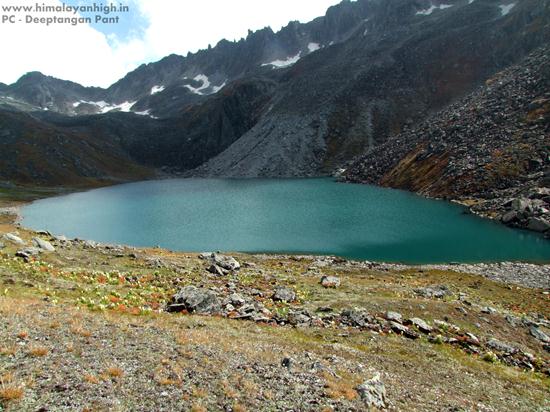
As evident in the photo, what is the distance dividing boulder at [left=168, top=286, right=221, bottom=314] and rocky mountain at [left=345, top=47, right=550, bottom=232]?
66335 millimetres

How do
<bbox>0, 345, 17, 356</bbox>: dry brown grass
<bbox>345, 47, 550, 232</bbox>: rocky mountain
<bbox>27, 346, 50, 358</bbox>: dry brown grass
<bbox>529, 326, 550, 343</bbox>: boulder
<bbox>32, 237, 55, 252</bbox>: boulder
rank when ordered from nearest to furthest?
<bbox>0, 345, 17, 356</bbox>: dry brown grass, <bbox>27, 346, 50, 358</bbox>: dry brown grass, <bbox>529, 326, 550, 343</bbox>: boulder, <bbox>32, 237, 55, 252</bbox>: boulder, <bbox>345, 47, 550, 232</bbox>: rocky mountain

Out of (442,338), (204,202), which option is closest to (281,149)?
(204,202)

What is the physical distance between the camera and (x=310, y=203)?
11362 cm

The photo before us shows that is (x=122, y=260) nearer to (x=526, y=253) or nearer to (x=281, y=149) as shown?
(x=526, y=253)

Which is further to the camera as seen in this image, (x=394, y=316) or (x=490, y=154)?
(x=490, y=154)

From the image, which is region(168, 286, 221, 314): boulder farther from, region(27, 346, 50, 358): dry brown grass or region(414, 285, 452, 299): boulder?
region(414, 285, 452, 299): boulder

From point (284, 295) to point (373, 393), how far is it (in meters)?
16.0

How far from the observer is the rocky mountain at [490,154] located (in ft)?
289

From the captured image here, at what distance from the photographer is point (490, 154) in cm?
10862

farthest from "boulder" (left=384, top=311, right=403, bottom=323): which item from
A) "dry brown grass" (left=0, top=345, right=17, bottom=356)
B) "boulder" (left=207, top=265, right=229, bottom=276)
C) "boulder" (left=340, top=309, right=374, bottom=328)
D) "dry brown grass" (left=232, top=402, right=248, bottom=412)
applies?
"dry brown grass" (left=0, top=345, right=17, bottom=356)

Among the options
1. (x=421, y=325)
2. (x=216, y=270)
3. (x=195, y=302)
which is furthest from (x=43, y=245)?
(x=421, y=325)

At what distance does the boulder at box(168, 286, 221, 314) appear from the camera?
91.3 feet

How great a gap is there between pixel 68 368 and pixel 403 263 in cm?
5206

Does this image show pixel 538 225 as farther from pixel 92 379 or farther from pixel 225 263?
pixel 92 379
